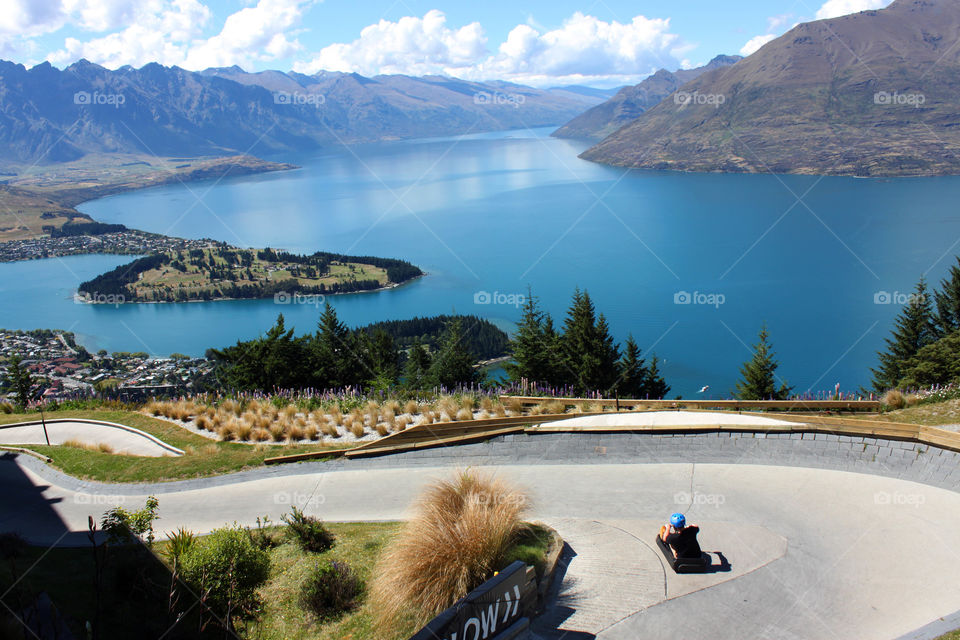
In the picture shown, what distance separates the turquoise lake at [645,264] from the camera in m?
56.5

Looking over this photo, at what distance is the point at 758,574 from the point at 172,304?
330 ft

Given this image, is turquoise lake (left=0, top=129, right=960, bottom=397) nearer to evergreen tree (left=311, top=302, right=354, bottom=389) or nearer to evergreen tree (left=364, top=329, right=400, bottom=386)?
evergreen tree (left=364, top=329, right=400, bottom=386)

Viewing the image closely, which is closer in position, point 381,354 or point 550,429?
point 550,429

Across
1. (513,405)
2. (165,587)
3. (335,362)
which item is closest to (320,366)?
(335,362)

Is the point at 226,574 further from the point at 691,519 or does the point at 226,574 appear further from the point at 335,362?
the point at 335,362

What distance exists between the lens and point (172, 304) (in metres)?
92.6

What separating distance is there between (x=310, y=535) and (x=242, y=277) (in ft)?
320

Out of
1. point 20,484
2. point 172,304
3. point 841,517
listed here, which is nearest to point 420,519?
point 841,517

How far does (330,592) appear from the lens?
6.16 meters

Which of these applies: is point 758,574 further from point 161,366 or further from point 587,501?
point 161,366

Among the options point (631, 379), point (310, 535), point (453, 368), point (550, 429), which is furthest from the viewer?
point (631, 379)

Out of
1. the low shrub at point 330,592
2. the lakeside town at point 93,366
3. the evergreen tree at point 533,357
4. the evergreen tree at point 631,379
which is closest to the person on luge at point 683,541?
the low shrub at point 330,592

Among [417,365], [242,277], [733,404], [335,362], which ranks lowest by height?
[417,365]

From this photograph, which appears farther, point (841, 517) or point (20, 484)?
point (20, 484)
